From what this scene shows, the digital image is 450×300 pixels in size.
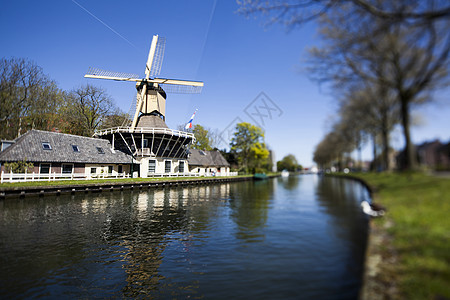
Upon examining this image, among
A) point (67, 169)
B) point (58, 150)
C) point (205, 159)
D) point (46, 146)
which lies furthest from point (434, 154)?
point (205, 159)

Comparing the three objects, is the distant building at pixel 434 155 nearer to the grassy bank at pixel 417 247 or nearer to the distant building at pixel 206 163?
the grassy bank at pixel 417 247

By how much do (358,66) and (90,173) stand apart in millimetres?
26798

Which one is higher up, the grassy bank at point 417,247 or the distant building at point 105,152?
the distant building at point 105,152

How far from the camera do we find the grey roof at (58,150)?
2064 cm

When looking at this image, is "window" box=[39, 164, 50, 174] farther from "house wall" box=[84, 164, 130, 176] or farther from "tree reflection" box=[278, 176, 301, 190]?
"tree reflection" box=[278, 176, 301, 190]

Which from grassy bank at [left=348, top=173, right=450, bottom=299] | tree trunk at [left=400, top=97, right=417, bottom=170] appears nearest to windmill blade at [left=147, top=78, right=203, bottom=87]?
tree trunk at [left=400, top=97, right=417, bottom=170]

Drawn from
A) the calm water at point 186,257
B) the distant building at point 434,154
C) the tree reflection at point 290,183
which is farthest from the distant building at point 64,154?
the distant building at point 434,154

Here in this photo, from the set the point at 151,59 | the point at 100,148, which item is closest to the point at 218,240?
the point at 100,148

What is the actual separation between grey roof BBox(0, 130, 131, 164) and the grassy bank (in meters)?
25.7

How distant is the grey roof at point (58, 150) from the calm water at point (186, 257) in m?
12.6

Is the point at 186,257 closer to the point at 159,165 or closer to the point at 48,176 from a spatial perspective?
the point at 48,176

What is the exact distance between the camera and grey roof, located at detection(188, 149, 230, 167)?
145 feet

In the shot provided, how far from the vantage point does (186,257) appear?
6.54m

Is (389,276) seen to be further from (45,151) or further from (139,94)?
(139,94)
